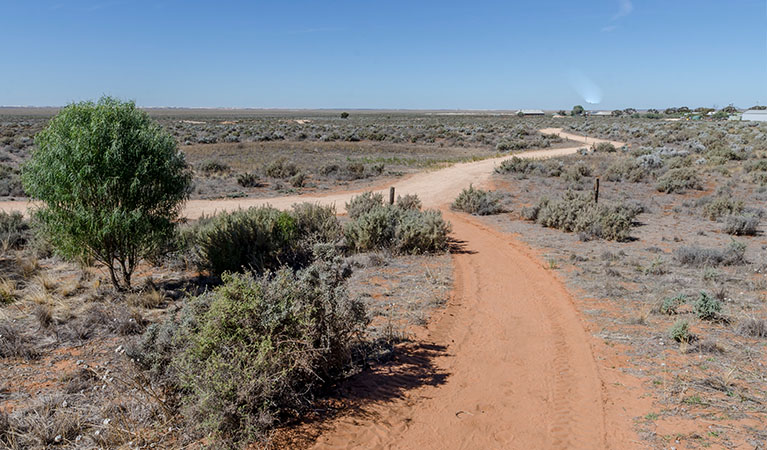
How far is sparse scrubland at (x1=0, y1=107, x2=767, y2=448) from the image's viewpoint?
477 centimetres

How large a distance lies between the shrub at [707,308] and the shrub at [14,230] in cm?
1534

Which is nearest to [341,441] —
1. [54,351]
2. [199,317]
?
[199,317]

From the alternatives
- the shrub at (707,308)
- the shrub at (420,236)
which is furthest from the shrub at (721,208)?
the shrub at (420,236)

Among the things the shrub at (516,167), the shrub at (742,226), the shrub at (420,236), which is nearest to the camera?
the shrub at (420,236)

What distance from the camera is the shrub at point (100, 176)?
319 inches

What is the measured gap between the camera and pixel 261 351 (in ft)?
15.5

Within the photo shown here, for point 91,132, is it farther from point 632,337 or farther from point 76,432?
point 632,337

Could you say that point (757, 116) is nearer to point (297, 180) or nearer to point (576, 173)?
point (576, 173)

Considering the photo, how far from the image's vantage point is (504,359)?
21.4ft

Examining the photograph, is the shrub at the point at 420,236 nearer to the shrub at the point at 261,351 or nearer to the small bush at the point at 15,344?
the shrub at the point at 261,351

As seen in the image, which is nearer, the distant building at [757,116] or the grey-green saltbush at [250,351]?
the grey-green saltbush at [250,351]

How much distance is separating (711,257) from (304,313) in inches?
399

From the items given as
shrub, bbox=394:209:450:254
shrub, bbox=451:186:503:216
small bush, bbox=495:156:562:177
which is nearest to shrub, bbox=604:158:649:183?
small bush, bbox=495:156:562:177

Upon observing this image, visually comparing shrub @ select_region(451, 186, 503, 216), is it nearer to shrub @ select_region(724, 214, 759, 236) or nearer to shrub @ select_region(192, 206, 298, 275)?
shrub @ select_region(724, 214, 759, 236)
